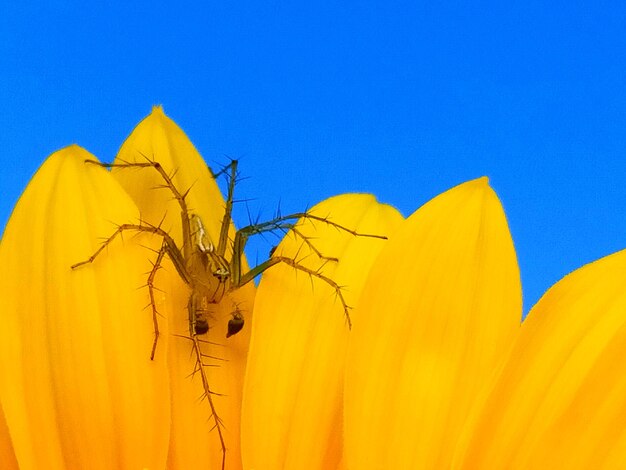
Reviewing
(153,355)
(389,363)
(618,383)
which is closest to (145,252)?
(153,355)

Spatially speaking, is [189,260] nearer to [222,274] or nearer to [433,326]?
[222,274]

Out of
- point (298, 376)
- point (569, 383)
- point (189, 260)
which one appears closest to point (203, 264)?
point (189, 260)

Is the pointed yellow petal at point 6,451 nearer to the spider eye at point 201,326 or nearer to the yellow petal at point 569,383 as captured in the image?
the spider eye at point 201,326

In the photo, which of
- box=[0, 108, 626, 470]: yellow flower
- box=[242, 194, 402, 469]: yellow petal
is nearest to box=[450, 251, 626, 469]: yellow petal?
box=[0, 108, 626, 470]: yellow flower

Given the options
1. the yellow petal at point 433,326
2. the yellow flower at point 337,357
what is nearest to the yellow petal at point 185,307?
the yellow flower at point 337,357

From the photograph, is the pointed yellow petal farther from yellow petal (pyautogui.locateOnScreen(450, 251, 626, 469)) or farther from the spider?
yellow petal (pyautogui.locateOnScreen(450, 251, 626, 469))

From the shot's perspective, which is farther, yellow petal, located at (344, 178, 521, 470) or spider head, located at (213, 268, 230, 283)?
spider head, located at (213, 268, 230, 283)
